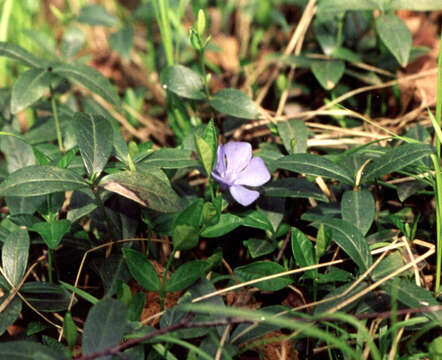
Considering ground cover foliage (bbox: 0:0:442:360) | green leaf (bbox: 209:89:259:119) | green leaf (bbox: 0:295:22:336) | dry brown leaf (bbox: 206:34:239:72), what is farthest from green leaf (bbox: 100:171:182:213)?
dry brown leaf (bbox: 206:34:239:72)

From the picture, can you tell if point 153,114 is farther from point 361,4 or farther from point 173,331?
point 173,331

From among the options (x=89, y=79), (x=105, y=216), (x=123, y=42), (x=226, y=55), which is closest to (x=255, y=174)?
(x=105, y=216)

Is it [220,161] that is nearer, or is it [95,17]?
[220,161]

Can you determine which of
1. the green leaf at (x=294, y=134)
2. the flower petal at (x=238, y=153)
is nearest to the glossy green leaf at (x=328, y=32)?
the green leaf at (x=294, y=134)

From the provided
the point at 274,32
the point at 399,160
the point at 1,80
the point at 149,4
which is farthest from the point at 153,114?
the point at 399,160

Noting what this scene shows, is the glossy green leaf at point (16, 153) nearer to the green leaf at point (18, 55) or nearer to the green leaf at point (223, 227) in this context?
the green leaf at point (18, 55)

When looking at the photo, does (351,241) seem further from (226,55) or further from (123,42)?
(226,55)
